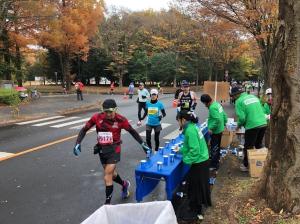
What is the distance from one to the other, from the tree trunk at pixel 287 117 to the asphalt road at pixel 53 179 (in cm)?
218

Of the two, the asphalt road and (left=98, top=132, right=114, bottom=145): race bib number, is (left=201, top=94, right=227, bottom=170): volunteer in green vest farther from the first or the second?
(left=98, top=132, right=114, bottom=145): race bib number

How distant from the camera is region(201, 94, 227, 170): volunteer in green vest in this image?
23.1 ft

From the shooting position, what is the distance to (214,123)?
23.7 ft

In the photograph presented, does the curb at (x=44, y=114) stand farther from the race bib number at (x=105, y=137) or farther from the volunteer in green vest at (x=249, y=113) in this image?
the volunteer in green vest at (x=249, y=113)

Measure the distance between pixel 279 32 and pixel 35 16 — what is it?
26.2m

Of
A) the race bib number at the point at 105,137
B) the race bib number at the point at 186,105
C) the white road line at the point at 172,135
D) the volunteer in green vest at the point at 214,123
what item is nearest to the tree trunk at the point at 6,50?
the white road line at the point at 172,135

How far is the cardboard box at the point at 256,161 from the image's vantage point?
6957 mm

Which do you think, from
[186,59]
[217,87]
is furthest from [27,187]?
[186,59]

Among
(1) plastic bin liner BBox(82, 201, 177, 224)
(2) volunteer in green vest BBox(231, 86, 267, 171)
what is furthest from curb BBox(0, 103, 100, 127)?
(1) plastic bin liner BBox(82, 201, 177, 224)

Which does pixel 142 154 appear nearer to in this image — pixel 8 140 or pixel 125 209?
pixel 8 140

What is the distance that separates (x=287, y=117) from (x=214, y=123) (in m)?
2.50

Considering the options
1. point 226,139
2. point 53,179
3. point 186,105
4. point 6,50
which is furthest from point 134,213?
point 6,50

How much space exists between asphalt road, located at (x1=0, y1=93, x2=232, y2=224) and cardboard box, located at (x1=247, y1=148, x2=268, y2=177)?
6.21 feet

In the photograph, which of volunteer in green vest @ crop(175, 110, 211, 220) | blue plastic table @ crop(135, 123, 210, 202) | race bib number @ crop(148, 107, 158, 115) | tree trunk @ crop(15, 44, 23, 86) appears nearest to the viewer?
volunteer in green vest @ crop(175, 110, 211, 220)
